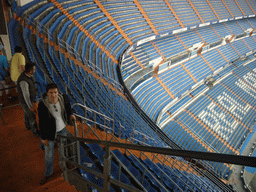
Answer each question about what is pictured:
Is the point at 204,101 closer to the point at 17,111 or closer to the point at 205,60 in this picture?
the point at 205,60

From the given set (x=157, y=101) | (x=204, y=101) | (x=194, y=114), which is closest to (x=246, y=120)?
(x=204, y=101)

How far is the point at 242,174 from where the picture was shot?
1155 cm

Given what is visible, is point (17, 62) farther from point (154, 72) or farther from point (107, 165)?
point (154, 72)

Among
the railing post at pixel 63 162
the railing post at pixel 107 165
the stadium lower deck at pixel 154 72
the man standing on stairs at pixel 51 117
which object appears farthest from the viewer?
the stadium lower deck at pixel 154 72

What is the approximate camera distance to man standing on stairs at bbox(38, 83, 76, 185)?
7.50 ft

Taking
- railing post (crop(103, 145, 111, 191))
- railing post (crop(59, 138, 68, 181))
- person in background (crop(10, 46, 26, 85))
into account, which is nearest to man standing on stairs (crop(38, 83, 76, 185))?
railing post (crop(59, 138, 68, 181))

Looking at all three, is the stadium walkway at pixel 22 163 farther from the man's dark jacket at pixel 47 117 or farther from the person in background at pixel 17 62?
the person in background at pixel 17 62

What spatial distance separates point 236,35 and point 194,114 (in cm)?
1378

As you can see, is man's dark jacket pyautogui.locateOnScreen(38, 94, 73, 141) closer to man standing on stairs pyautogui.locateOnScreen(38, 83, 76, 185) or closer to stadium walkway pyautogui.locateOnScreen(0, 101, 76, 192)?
man standing on stairs pyautogui.locateOnScreen(38, 83, 76, 185)

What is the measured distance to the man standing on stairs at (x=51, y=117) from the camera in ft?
7.50

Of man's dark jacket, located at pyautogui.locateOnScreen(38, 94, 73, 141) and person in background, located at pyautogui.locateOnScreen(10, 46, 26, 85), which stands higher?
person in background, located at pyautogui.locateOnScreen(10, 46, 26, 85)

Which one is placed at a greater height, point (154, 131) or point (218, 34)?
point (218, 34)

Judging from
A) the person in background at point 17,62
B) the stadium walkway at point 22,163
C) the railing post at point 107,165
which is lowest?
the railing post at point 107,165

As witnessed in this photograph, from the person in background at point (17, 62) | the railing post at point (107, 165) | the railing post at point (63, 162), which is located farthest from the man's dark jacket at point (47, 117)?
the person in background at point (17, 62)
